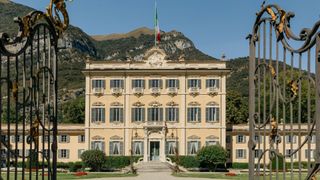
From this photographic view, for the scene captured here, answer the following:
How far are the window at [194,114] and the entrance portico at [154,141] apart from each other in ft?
8.39

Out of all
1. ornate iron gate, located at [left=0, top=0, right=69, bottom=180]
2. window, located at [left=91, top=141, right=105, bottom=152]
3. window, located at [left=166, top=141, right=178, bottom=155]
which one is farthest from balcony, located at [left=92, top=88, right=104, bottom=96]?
ornate iron gate, located at [left=0, top=0, right=69, bottom=180]

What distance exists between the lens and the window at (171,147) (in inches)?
1815

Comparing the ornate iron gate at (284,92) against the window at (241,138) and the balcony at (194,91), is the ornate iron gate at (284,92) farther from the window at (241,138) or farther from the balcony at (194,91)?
the window at (241,138)

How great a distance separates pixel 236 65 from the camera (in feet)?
357

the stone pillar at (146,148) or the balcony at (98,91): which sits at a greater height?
the balcony at (98,91)

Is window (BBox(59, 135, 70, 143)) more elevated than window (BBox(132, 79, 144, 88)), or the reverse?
window (BBox(132, 79, 144, 88))

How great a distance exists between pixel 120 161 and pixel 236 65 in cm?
6719

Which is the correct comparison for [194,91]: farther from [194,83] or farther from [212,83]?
[212,83]

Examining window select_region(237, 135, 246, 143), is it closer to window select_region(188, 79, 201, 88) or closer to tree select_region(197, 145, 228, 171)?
tree select_region(197, 145, 228, 171)

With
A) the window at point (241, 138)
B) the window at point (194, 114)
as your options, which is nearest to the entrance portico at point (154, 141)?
the window at point (194, 114)

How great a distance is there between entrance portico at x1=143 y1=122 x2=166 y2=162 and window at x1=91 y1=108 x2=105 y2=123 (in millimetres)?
3923

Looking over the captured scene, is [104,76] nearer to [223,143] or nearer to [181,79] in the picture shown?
[181,79]

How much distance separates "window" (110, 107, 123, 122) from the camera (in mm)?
46750

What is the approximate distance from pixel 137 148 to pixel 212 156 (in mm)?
7021
